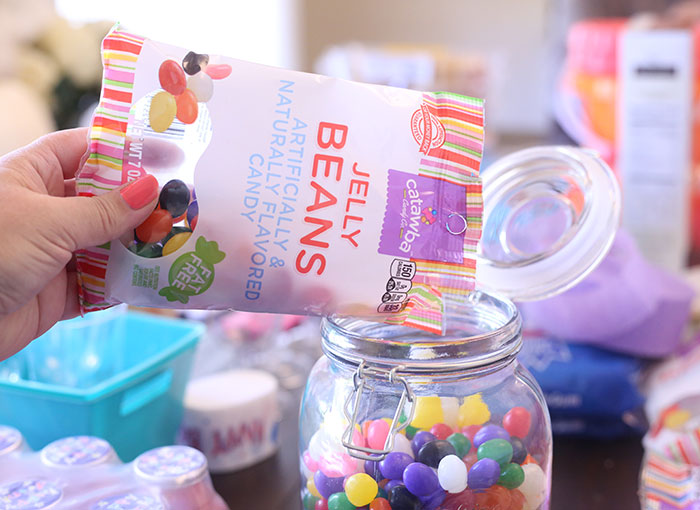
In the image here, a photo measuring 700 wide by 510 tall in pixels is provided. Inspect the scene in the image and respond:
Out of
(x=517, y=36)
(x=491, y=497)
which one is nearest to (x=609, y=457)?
(x=491, y=497)

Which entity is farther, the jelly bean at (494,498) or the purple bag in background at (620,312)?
the purple bag in background at (620,312)

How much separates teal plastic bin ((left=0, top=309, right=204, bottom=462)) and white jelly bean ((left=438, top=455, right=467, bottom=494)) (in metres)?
0.33

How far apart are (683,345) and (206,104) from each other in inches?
27.3

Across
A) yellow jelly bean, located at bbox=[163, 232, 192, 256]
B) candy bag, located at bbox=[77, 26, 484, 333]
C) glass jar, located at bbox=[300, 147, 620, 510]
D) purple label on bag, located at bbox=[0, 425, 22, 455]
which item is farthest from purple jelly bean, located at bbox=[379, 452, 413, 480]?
purple label on bag, located at bbox=[0, 425, 22, 455]

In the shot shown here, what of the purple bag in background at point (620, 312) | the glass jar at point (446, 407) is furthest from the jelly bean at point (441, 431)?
the purple bag in background at point (620, 312)

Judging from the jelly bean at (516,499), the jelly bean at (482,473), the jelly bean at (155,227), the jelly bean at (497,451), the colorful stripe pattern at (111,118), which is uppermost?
the colorful stripe pattern at (111,118)

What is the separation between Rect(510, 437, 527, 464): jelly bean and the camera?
1.81 ft

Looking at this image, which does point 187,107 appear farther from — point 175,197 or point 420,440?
point 420,440

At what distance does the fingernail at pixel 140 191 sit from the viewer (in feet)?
1.65

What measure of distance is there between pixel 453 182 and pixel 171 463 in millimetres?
331

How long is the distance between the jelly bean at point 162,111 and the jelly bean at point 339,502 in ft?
0.92

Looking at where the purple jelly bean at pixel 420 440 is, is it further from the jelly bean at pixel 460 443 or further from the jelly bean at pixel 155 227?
the jelly bean at pixel 155 227

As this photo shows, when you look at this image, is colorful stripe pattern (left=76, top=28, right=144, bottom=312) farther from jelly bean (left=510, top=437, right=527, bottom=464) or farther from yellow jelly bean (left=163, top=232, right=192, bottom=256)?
jelly bean (left=510, top=437, right=527, bottom=464)

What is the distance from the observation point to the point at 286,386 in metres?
0.96
